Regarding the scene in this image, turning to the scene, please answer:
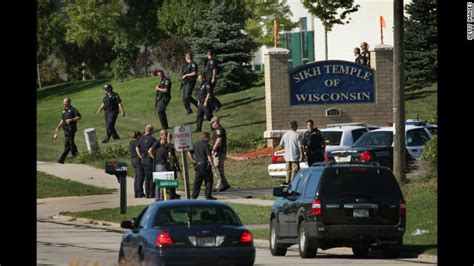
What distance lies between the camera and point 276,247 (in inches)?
954

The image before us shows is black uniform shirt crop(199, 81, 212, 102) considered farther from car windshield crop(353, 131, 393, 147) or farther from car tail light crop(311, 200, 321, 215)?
car tail light crop(311, 200, 321, 215)

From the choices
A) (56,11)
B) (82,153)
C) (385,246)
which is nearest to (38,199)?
(82,153)

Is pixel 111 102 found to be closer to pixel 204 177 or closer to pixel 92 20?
pixel 204 177

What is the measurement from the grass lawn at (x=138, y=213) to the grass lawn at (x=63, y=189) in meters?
3.89

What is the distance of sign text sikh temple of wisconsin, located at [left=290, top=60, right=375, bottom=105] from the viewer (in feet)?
146

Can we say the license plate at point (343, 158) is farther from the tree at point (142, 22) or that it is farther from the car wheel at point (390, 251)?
the tree at point (142, 22)

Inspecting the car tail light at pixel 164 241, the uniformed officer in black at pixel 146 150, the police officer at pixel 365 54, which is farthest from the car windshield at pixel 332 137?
the car tail light at pixel 164 241

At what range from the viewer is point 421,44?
52.4m

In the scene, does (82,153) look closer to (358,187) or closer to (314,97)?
(314,97)

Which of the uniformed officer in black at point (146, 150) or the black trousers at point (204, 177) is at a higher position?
the uniformed officer in black at point (146, 150)

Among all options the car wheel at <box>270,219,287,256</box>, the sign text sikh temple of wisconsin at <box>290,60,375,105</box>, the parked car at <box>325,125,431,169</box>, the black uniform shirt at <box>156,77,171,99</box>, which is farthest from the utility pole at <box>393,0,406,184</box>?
the black uniform shirt at <box>156,77,171,99</box>

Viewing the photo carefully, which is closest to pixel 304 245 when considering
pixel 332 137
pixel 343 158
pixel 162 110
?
pixel 343 158

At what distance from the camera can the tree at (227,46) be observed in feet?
179

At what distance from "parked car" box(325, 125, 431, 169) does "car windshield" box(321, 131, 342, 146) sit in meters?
1.74
